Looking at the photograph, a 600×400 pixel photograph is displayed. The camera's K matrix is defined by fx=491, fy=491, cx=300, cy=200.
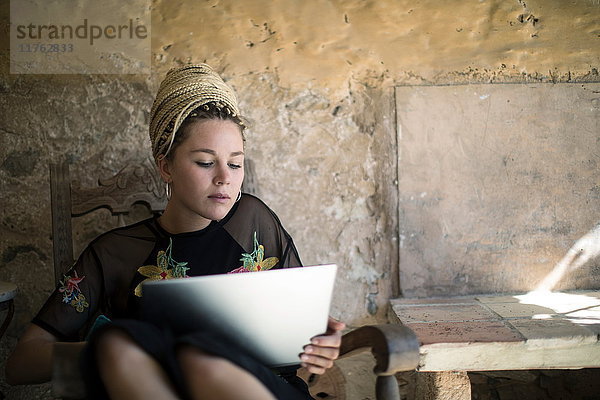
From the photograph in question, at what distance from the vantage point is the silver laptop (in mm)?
1045

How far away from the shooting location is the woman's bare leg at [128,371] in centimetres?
97

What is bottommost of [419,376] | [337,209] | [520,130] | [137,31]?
[419,376]

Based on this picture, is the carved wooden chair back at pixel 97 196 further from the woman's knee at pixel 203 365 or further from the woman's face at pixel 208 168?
the woman's knee at pixel 203 365

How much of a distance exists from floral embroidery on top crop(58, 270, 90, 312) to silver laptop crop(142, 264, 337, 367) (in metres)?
0.52

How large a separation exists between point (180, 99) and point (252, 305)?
0.75 meters

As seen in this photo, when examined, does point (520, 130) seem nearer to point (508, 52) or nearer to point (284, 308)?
point (508, 52)

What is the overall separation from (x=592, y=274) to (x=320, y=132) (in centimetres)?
136

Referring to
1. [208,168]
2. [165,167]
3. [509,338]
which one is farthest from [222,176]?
[509,338]

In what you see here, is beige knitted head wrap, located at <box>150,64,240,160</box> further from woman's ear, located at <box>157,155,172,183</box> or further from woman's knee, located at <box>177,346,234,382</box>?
woman's knee, located at <box>177,346,234,382</box>

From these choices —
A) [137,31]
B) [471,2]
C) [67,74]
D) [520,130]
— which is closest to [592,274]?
[520,130]

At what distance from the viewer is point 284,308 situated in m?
1.12

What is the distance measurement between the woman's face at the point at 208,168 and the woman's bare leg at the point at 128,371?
23.2 inches

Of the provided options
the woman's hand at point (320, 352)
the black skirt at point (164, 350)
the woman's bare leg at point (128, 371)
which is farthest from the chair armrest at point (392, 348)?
the woman's bare leg at point (128, 371)

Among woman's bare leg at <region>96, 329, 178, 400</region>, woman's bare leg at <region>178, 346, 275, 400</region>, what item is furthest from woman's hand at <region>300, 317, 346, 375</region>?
woman's bare leg at <region>96, 329, 178, 400</region>
